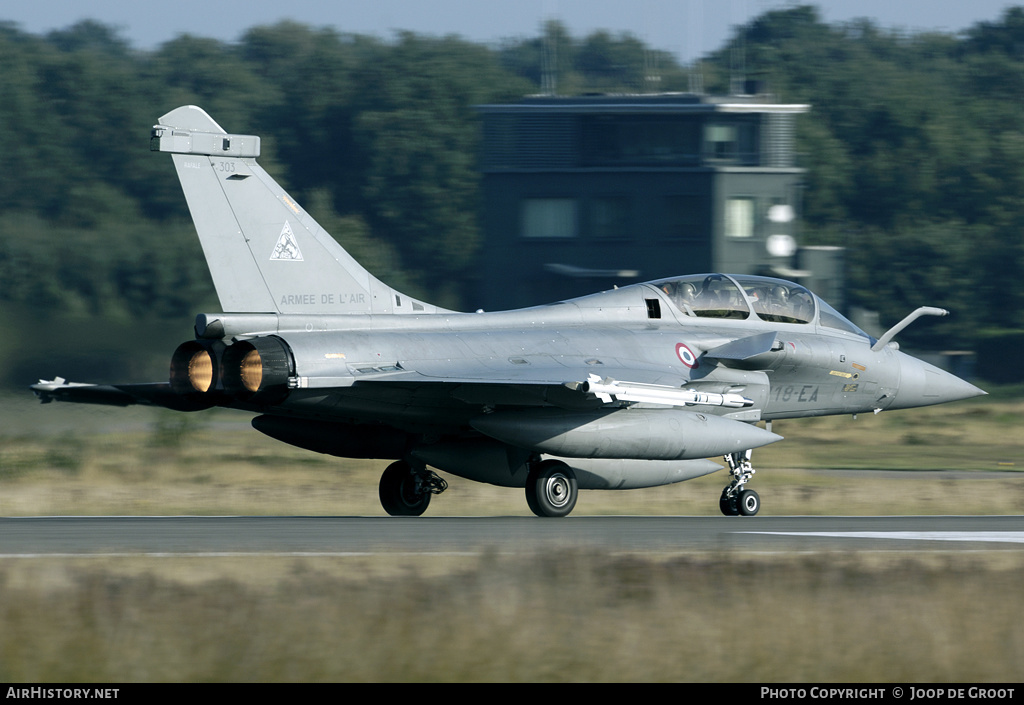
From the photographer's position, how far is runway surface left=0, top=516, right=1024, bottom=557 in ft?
38.8

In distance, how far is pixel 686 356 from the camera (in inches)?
642

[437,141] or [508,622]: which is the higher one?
[437,141]

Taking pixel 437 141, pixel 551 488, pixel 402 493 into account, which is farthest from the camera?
pixel 437 141

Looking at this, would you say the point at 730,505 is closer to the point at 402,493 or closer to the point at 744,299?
the point at 744,299

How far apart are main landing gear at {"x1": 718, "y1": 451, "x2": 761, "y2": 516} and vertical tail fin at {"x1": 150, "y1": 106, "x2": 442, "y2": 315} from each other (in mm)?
A: 4664

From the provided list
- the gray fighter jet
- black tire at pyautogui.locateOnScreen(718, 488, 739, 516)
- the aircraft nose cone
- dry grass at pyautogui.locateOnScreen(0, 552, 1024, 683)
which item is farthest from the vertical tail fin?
the aircraft nose cone

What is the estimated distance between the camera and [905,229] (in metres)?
73.4

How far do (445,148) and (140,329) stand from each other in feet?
177

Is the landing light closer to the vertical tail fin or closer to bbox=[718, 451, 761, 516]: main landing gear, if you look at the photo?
the vertical tail fin

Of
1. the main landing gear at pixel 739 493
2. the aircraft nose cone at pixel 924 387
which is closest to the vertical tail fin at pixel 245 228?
the main landing gear at pixel 739 493

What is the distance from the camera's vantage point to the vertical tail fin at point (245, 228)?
46.6ft

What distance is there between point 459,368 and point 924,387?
22.2 ft

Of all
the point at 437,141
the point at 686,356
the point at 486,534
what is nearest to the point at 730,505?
the point at 686,356

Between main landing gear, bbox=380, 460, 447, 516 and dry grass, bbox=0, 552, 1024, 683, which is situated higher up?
dry grass, bbox=0, 552, 1024, 683
